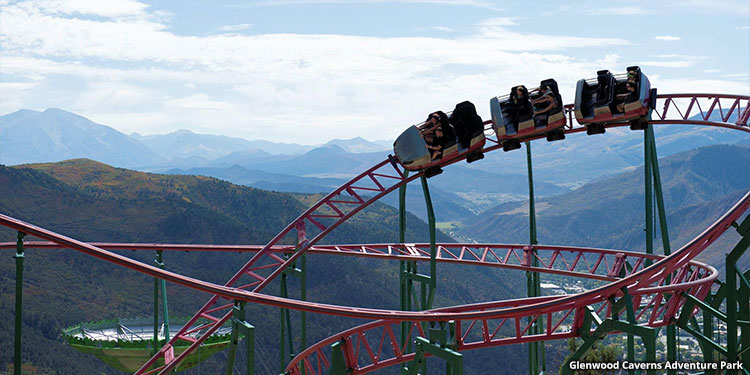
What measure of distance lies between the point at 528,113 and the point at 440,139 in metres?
3.06

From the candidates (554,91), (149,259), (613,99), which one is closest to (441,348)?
(554,91)

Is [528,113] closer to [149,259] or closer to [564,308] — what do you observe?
[564,308]

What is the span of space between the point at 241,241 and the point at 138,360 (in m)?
109

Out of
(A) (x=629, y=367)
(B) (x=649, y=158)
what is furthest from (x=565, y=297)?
(B) (x=649, y=158)

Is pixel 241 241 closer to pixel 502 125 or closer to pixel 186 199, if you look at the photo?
pixel 186 199

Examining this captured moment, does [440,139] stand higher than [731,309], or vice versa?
[440,139]

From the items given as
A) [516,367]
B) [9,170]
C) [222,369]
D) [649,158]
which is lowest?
[516,367]

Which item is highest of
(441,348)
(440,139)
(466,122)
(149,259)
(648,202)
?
(466,122)

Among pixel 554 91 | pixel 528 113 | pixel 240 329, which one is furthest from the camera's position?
pixel 554 91

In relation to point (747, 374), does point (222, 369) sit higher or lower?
lower

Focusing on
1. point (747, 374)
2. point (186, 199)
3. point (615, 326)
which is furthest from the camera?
point (186, 199)

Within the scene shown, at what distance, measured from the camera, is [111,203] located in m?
148

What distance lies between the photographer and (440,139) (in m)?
27.0

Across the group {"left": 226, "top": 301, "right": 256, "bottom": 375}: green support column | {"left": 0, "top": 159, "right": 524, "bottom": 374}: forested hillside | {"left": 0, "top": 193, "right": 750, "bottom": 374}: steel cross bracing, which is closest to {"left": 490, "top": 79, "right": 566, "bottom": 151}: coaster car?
{"left": 0, "top": 193, "right": 750, "bottom": 374}: steel cross bracing
